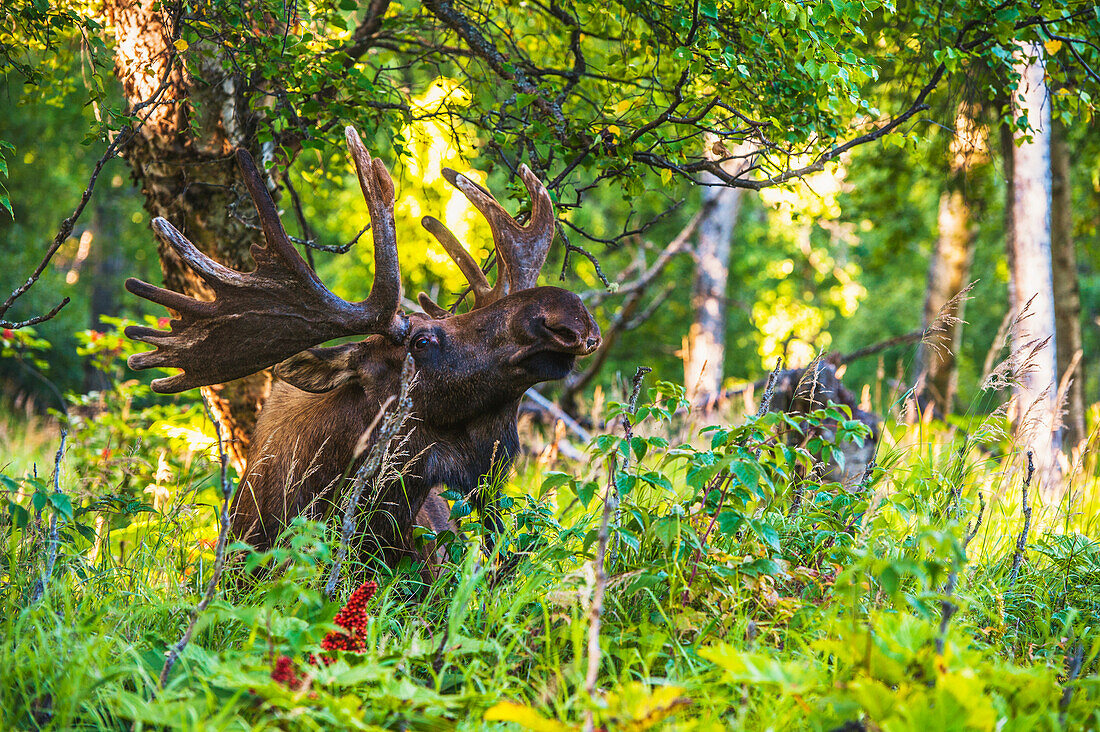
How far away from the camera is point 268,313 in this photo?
11.5ft

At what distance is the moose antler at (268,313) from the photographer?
3455 millimetres

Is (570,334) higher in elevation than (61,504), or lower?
higher

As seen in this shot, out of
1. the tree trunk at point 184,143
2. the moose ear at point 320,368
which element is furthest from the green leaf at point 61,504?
the tree trunk at point 184,143

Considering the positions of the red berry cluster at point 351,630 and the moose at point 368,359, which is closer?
the red berry cluster at point 351,630

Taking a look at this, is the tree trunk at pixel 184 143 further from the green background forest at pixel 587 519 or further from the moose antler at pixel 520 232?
the moose antler at pixel 520 232

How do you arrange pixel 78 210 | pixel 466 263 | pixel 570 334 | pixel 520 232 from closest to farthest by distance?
→ 1. pixel 78 210
2. pixel 570 334
3. pixel 520 232
4. pixel 466 263

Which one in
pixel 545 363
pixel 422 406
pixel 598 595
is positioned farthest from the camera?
pixel 422 406

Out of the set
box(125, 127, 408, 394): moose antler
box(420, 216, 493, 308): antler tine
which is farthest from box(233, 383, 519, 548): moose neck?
box(420, 216, 493, 308): antler tine

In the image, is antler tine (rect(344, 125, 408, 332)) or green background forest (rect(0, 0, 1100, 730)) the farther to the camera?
antler tine (rect(344, 125, 408, 332))

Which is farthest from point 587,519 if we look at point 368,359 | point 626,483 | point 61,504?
point 61,504

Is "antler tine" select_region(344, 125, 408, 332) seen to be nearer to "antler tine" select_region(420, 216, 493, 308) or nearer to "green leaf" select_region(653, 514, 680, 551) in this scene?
"antler tine" select_region(420, 216, 493, 308)

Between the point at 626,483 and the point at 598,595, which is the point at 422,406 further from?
the point at 598,595

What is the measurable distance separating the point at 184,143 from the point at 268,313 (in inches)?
52.7

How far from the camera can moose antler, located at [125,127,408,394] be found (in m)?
3.46
